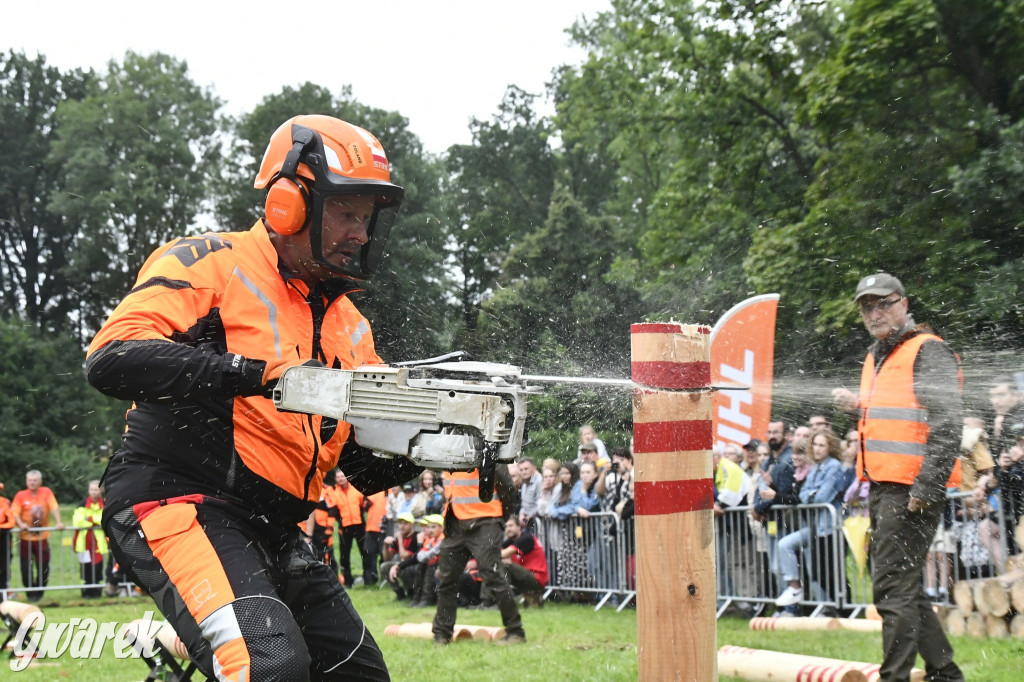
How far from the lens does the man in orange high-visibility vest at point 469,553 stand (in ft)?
29.4

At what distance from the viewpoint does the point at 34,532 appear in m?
15.4

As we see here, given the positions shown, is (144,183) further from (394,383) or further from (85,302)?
(394,383)

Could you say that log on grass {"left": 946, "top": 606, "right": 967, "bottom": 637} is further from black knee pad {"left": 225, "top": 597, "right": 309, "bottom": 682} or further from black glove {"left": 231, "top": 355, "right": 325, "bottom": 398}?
black glove {"left": 231, "top": 355, "right": 325, "bottom": 398}

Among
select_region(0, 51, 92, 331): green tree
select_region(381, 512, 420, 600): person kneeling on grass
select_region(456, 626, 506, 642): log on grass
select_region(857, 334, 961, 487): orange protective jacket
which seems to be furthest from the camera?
select_region(0, 51, 92, 331): green tree

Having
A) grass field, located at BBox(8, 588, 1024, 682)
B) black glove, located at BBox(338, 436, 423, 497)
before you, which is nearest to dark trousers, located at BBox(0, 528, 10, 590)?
grass field, located at BBox(8, 588, 1024, 682)

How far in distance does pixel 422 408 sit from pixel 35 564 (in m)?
15.0

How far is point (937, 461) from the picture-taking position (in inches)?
201

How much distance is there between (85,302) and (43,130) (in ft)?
31.2

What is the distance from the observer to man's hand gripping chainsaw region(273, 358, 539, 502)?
3004 millimetres

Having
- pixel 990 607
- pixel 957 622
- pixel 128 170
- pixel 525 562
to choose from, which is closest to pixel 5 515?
pixel 525 562

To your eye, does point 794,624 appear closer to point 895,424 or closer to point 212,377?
point 895,424

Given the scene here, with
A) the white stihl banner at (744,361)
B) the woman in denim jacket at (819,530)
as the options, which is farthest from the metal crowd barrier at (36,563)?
the woman in denim jacket at (819,530)

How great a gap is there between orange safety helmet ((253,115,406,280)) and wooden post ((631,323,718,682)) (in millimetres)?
1016

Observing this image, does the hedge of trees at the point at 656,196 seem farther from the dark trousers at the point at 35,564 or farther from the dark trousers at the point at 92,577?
the dark trousers at the point at 35,564
